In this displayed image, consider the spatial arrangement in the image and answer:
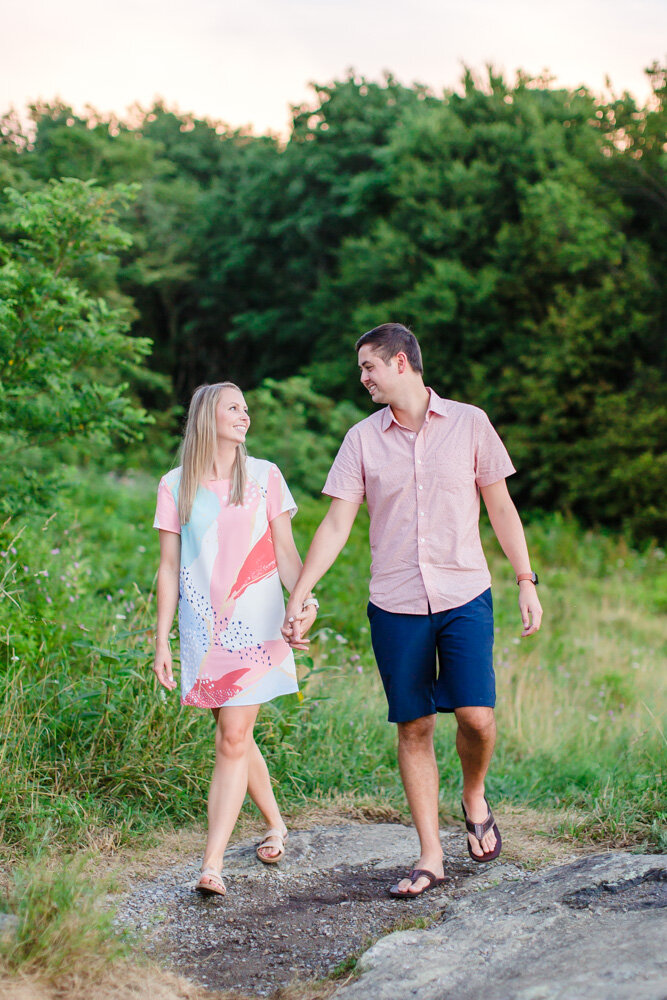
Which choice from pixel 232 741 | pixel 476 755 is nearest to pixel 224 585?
pixel 232 741

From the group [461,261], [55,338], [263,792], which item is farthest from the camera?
[461,261]

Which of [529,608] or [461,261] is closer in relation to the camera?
[529,608]

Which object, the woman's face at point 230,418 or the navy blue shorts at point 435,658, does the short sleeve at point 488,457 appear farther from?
the woman's face at point 230,418

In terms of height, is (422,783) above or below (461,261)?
below

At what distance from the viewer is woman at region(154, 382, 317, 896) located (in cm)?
346

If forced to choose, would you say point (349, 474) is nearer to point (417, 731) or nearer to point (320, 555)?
point (320, 555)

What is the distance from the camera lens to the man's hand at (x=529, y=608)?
3517mm

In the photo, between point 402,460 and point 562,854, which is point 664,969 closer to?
point 562,854

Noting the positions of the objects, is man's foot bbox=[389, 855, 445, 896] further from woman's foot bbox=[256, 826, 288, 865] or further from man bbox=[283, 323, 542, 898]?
woman's foot bbox=[256, 826, 288, 865]

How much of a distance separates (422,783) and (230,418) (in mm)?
1591

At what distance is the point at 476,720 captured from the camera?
3480 millimetres

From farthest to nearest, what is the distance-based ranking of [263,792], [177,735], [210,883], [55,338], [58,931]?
[55,338]
[177,735]
[263,792]
[210,883]
[58,931]

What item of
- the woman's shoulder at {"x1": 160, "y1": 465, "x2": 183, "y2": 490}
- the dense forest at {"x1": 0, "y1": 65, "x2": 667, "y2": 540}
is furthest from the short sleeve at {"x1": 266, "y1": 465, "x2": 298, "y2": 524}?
the dense forest at {"x1": 0, "y1": 65, "x2": 667, "y2": 540}

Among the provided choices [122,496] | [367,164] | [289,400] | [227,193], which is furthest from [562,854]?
[227,193]
